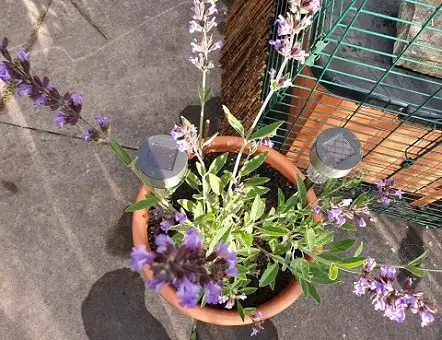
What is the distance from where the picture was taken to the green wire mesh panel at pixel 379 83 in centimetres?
155

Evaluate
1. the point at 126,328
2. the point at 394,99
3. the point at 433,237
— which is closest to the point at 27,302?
the point at 126,328

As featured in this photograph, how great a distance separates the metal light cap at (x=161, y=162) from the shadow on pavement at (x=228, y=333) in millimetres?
903

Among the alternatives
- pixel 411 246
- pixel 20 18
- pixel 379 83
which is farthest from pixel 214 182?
pixel 20 18

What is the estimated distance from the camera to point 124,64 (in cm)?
249

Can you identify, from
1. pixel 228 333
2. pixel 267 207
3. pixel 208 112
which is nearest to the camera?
pixel 267 207

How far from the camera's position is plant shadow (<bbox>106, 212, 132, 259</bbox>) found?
7.01ft

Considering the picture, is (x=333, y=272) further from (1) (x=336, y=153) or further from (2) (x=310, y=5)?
(2) (x=310, y=5)

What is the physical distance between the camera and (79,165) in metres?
2.26

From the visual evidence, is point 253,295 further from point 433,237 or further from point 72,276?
A: point 433,237

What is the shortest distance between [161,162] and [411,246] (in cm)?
145

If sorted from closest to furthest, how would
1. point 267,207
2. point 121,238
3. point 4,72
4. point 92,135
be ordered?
point 4,72, point 92,135, point 267,207, point 121,238

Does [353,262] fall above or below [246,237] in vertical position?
above

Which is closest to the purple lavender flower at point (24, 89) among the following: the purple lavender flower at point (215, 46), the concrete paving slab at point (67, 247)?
the purple lavender flower at point (215, 46)

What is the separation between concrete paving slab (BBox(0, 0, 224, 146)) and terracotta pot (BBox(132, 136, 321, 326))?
632 mm
